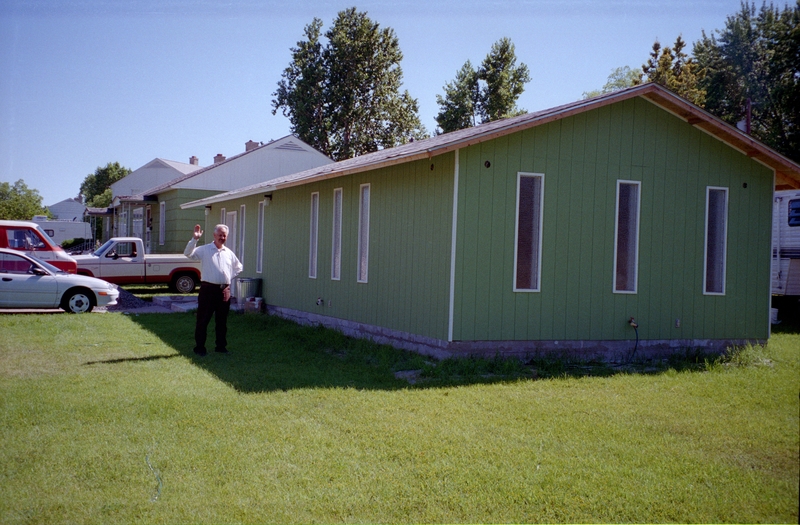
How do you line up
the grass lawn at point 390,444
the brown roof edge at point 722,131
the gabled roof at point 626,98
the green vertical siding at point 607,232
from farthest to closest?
the brown roof edge at point 722,131
the green vertical siding at point 607,232
the gabled roof at point 626,98
the grass lawn at point 390,444

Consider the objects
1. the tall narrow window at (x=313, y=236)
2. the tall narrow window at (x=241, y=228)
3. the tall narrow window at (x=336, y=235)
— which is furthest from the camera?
the tall narrow window at (x=241, y=228)

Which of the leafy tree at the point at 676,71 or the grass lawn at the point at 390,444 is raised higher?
the leafy tree at the point at 676,71

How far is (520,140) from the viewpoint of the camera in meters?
10.8

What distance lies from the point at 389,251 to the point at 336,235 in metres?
2.43

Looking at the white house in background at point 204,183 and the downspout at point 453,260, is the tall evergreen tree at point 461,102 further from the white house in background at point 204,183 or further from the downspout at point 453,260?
the downspout at point 453,260

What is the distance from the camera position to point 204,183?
89.7 feet

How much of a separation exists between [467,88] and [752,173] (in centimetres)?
3307

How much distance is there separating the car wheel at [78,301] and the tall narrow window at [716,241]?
41.7 ft

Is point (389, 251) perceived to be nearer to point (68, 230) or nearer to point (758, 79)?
point (758, 79)

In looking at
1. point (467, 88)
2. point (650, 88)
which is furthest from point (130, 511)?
point (467, 88)

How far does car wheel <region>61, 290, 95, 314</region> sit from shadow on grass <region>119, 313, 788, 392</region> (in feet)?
14.4

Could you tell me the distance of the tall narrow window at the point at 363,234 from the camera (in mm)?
13117

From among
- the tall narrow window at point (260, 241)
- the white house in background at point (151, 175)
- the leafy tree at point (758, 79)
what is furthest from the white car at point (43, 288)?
the white house in background at point (151, 175)

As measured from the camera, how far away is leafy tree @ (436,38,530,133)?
4347cm
